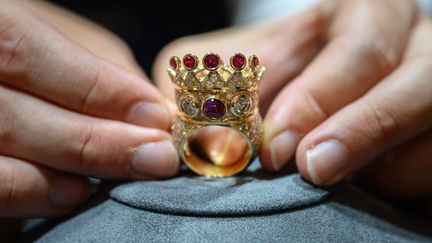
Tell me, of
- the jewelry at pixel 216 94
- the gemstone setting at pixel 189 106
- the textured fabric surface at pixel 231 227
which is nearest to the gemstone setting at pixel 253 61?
the jewelry at pixel 216 94

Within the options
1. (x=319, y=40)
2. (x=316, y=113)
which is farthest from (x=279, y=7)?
(x=316, y=113)

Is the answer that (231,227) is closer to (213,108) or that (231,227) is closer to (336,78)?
(213,108)

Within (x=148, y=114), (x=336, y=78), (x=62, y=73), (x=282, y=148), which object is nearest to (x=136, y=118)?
(x=148, y=114)

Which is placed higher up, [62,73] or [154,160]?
[62,73]

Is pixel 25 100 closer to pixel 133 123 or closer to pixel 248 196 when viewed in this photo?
pixel 133 123

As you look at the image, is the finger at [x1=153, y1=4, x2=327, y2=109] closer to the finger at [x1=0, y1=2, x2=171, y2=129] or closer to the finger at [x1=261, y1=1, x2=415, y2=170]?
the finger at [x1=261, y1=1, x2=415, y2=170]

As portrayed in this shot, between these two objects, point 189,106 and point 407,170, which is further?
point 407,170

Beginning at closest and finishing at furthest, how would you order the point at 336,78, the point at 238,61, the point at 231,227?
1. the point at 231,227
2. the point at 238,61
3. the point at 336,78
